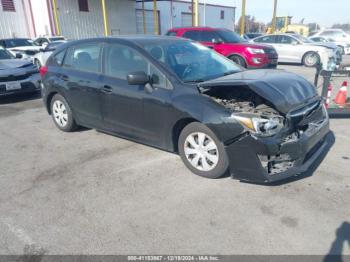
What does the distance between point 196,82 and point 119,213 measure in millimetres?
1855

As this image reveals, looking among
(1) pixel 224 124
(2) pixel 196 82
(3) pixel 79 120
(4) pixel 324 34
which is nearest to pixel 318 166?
(1) pixel 224 124

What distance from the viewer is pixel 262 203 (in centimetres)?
312

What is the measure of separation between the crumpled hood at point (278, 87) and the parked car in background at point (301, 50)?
34.8ft

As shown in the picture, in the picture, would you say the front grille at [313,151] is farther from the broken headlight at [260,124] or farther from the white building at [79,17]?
the white building at [79,17]

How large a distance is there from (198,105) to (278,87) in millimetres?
989

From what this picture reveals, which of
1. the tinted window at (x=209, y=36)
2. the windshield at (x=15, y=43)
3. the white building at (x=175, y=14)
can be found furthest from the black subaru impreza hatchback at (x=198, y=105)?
the white building at (x=175, y=14)

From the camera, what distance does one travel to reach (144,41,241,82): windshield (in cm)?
394

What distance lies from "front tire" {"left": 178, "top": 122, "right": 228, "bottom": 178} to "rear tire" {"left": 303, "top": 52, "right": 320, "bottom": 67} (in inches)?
474

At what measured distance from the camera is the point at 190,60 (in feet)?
14.0

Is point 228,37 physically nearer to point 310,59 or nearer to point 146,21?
point 310,59

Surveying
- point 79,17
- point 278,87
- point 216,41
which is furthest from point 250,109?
point 79,17

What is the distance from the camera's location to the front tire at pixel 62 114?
5289mm

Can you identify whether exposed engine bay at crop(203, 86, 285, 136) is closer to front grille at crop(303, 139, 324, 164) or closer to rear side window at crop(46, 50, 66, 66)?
front grille at crop(303, 139, 324, 164)

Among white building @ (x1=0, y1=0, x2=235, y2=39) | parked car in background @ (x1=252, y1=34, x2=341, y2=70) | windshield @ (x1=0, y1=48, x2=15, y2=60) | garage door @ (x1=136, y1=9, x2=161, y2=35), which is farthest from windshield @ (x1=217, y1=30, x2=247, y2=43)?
garage door @ (x1=136, y1=9, x2=161, y2=35)
